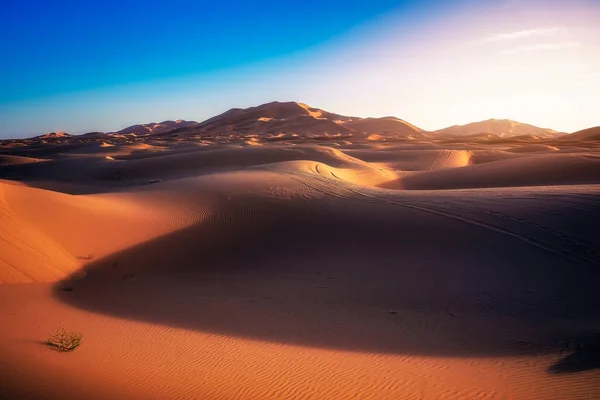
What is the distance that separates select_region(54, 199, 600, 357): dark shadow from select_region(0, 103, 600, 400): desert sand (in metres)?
0.04

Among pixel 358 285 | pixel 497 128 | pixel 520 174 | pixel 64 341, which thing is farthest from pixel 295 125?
pixel 497 128

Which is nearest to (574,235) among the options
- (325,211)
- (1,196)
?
(325,211)

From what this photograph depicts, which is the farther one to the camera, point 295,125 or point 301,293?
point 295,125

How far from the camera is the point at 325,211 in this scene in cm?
1105

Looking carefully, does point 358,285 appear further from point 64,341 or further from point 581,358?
point 64,341

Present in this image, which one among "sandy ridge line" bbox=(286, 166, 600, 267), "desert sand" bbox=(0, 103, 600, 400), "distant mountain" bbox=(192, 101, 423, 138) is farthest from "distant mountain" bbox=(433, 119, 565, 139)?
"desert sand" bbox=(0, 103, 600, 400)

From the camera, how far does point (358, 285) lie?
24.6 ft

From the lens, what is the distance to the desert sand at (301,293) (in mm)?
4020

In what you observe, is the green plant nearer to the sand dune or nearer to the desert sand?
the desert sand

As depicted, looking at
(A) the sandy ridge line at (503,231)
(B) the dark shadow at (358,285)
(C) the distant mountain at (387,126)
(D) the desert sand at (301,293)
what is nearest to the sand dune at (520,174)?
(D) the desert sand at (301,293)

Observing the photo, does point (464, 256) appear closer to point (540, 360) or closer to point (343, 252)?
point (343, 252)

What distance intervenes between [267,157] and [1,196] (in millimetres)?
19640

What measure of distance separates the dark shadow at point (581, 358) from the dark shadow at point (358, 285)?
0.24 meters

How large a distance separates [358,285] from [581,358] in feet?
12.3
